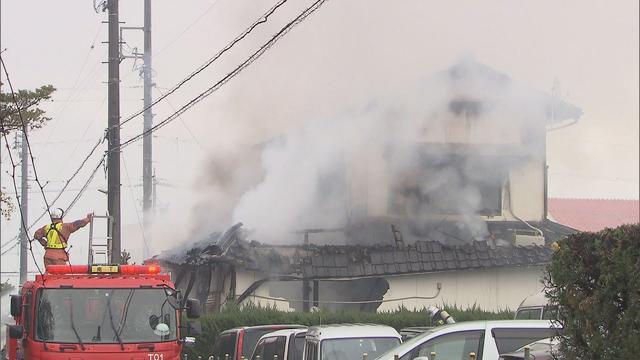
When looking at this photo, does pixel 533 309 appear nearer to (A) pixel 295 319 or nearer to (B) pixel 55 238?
(A) pixel 295 319

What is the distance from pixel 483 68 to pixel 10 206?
10.3 m

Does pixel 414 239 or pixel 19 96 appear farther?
pixel 414 239

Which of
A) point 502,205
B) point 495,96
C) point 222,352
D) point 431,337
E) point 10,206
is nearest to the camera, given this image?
point 431,337

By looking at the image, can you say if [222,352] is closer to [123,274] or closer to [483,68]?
[123,274]

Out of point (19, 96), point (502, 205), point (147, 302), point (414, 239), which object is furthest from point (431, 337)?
point (502, 205)

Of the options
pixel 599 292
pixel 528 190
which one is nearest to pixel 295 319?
pixel 528 190

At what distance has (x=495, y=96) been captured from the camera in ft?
76.5

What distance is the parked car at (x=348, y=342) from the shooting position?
42.4ft

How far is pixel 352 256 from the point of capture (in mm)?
22844

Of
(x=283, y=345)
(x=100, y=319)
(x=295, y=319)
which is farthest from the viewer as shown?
(x=295, y=319)

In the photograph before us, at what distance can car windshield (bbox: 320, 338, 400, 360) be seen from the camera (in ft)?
42.4

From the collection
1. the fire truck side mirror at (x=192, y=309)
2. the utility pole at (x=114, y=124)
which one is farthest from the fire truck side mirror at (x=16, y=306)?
the utility pole at (x=114, y=124)

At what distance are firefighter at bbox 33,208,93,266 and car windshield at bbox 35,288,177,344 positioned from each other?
321cm

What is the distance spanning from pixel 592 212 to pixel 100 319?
26.7 m
